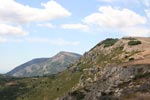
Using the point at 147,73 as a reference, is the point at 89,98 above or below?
below

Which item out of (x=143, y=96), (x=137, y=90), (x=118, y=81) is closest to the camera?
(x=143, y=96)

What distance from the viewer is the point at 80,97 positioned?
101625 millimetres

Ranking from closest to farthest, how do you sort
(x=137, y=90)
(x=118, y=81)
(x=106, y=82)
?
(x=137, y=90) → (x=118, y=81) → (x=106, y=82)

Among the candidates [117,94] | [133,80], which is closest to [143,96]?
[117,94]

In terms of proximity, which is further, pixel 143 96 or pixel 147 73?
pixel 147 73

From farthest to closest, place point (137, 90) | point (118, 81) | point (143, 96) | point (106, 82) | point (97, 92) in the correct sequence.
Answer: point (106, 82) → point (118, 81) → point (97, 92) → point (137, 90) → point (143, 96)

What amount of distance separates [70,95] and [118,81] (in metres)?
18.2

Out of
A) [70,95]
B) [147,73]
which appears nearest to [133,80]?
[147,73]

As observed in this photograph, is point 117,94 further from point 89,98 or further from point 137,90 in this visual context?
point 89,98

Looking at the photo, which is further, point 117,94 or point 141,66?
point 141,66

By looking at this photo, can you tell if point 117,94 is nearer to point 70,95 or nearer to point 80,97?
point 80,97

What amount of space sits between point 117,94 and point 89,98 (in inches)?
525

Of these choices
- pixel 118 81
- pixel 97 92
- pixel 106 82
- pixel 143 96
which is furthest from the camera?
pixel 106 82

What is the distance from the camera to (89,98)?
94.0 m
